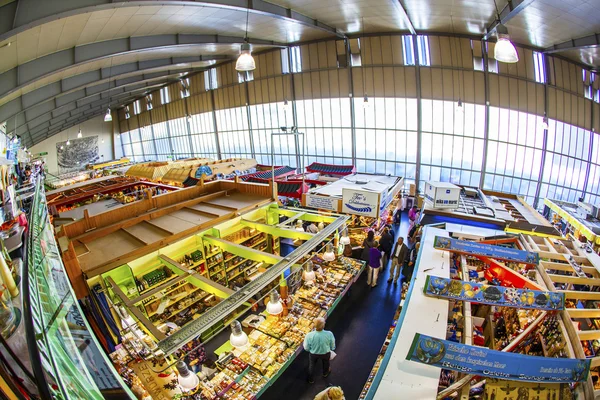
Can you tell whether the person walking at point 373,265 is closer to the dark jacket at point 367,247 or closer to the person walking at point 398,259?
the dark jacket at point 367,247

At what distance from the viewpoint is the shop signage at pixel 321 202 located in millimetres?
8760

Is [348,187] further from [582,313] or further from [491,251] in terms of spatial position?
[582,313]

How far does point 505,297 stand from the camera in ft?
11.3

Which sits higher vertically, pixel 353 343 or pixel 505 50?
pixel 505 50

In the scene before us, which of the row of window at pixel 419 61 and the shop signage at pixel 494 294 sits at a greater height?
the row of window at pixel 419 61

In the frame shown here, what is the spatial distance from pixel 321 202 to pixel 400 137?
10.6 metres

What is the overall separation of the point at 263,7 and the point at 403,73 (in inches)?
363

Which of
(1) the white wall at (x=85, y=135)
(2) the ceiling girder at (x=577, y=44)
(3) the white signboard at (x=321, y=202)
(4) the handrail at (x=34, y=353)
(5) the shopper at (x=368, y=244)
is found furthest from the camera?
(1) the white wall at (x=85, y=135)

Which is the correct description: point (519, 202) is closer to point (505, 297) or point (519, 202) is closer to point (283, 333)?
point (505, 297)

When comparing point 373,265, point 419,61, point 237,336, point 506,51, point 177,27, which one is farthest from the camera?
point 419,61

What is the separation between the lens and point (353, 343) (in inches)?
233

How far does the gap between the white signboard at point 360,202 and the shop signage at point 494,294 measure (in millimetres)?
4491

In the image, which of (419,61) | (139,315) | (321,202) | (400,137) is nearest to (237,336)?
(139,315)

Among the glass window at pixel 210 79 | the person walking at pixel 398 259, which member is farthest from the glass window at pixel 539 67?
the glass window at pixel 210 79
